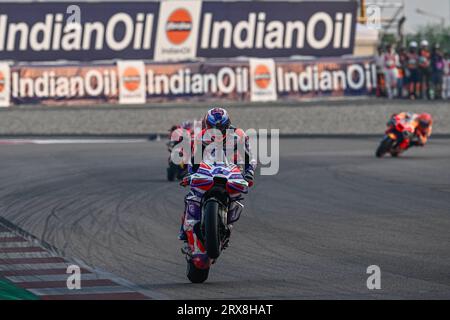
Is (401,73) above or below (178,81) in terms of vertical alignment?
above

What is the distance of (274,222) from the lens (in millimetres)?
14516

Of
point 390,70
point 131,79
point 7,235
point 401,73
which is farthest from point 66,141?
point 7,235

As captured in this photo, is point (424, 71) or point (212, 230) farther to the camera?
point (424, 71)

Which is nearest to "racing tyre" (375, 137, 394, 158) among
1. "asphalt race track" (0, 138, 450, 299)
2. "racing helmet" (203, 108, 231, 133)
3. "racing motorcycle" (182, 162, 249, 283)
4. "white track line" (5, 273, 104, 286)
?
"asphalt race track" (0, 138, 450, 299)

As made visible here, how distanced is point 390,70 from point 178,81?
254 inches

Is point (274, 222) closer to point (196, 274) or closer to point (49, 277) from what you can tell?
point (196, 274)

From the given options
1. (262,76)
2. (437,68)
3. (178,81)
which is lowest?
(178,81)

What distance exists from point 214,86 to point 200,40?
1817mm

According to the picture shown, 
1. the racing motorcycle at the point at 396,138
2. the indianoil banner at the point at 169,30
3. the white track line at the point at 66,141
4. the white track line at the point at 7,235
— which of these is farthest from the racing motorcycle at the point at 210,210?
the indianoil banner at the point at 169,30

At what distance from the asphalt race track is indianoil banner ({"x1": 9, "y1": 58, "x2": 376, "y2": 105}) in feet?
31.7

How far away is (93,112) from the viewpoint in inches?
1368

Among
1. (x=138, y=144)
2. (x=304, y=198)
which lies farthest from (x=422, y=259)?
(x=138, y=144)

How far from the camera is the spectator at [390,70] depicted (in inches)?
1438

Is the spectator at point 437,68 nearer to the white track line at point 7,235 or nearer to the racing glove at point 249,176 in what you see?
the white track line at point 7,235
